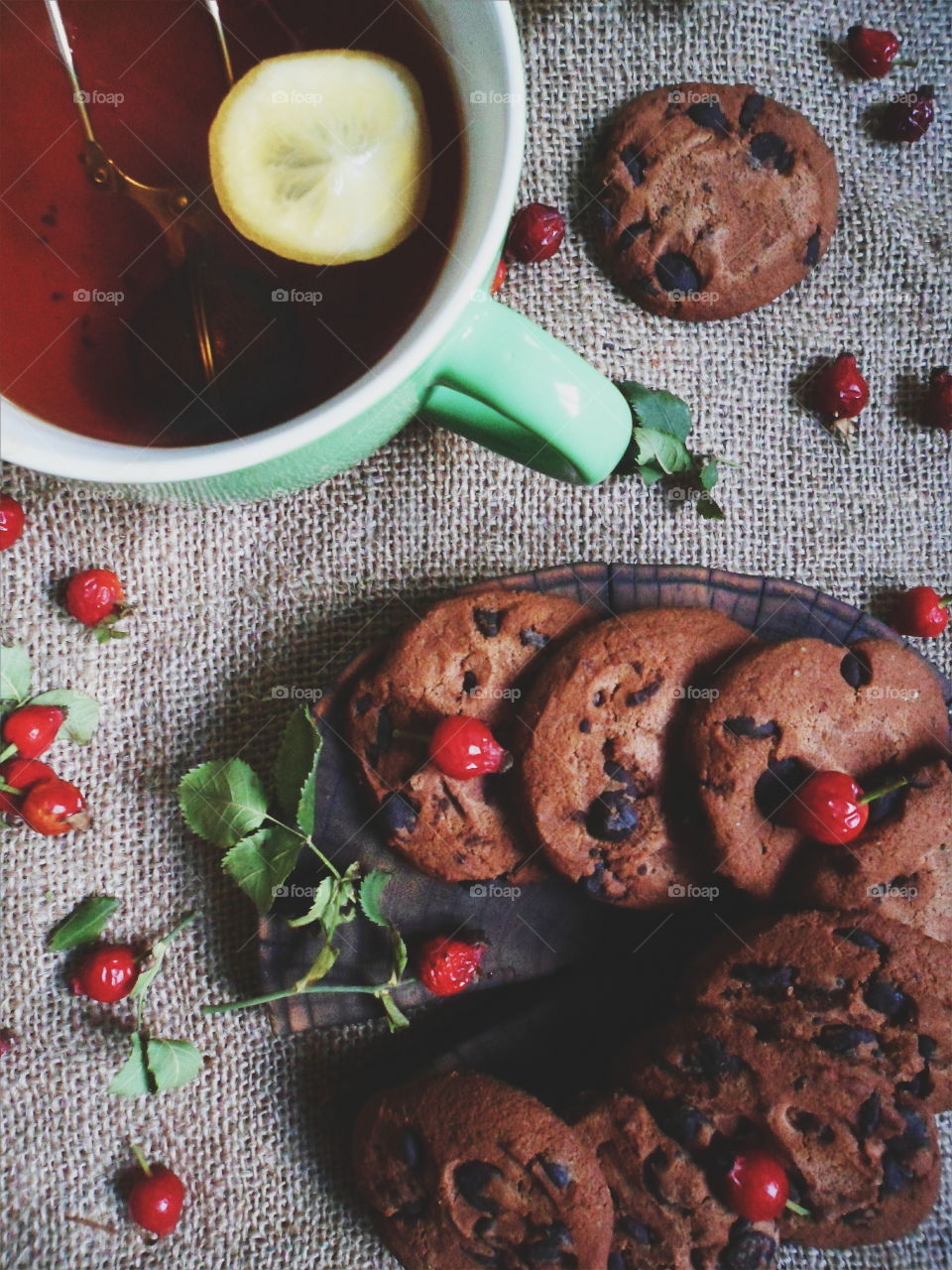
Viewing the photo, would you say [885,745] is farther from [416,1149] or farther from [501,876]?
[416,1149]

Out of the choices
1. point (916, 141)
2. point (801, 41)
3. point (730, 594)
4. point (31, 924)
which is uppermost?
point (801, 41)

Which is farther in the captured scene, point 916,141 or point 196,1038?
point 916,141

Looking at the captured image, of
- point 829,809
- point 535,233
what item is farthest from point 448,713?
point 535,233

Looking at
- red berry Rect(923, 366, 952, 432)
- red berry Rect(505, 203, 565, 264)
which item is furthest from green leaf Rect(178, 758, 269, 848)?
red berry Rect(923, 366, 952, 432)

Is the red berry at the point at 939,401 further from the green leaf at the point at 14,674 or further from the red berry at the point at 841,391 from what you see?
the green leaf at the point at 14,674

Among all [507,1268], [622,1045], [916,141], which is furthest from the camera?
[916,141]

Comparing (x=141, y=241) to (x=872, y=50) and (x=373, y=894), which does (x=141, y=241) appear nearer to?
(x=373, y=894)

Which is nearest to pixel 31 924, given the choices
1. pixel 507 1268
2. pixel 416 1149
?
pixel 416 1149
